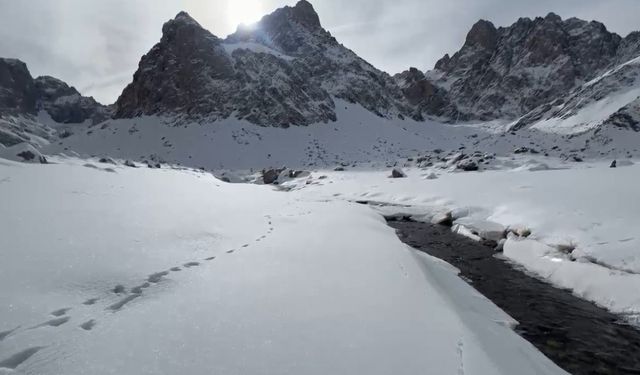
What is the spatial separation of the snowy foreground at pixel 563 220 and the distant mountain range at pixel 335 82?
96.5 ft

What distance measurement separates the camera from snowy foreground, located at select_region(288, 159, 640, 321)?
7.57 meters

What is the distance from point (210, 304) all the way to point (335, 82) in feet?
287

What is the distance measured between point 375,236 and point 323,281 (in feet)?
15.6

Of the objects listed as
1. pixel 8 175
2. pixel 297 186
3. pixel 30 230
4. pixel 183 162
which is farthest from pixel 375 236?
pixel 183 162

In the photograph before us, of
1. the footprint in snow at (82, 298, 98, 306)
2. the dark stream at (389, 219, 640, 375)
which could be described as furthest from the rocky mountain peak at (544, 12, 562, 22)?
the footprint in snow at (82, 298, 98, 306)

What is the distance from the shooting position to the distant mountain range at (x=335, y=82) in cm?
6359

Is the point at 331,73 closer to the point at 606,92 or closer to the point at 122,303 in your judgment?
the point at 606,92

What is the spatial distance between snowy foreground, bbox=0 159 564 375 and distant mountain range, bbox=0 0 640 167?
999 inches

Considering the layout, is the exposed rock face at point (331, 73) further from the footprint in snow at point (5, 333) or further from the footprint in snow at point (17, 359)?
the footprint in snow at point (17, 359)

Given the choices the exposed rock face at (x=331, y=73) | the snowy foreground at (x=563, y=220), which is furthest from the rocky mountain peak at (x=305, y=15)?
the snowy foreground at (x=563, y=220)

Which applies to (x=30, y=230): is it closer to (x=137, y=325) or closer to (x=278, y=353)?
(x=137, y=325)

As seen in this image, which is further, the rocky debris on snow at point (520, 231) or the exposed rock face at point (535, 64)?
the exposed rock face at point (535, 64)

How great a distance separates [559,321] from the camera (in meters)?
6.70

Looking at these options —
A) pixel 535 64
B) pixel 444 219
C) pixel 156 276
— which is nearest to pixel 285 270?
pixel 156 276
